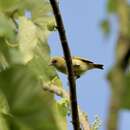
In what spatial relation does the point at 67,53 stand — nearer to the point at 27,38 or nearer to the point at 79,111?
the point at 27,38

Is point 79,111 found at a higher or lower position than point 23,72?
higher

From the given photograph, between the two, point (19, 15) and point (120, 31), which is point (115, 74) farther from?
point (19, 15)

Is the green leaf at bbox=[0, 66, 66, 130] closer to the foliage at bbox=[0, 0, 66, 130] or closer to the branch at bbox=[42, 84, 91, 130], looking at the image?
the foliage at bbox=[0, 0, 66, 130]

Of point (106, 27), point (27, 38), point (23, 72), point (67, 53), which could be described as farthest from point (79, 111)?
point (106, 27)

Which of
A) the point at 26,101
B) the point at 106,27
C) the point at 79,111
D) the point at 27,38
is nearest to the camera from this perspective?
the point at 106,27

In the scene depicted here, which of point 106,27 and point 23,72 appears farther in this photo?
point 23,72

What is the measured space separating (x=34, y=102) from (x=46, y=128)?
17cm

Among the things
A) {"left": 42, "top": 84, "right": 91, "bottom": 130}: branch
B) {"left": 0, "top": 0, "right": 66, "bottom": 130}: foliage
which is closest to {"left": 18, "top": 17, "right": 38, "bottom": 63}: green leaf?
{"left": 0, "top": 0, "right": 66, "bottom": 130}: foliage

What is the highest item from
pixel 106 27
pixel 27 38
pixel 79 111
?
pixel 79 111

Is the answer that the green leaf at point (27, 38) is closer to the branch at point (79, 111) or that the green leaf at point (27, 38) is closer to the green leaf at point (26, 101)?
the green leaf at point (26, 101)

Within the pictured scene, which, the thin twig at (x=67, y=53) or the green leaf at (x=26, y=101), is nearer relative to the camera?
the green leaf at (x=26, y=101)

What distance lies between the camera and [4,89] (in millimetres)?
1131

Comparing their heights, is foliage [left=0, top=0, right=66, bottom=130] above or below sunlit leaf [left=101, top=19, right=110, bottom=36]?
above

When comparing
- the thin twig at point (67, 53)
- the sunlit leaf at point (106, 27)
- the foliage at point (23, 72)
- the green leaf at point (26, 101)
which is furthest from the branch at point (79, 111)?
the sunlit leaf at point (106, 27)
